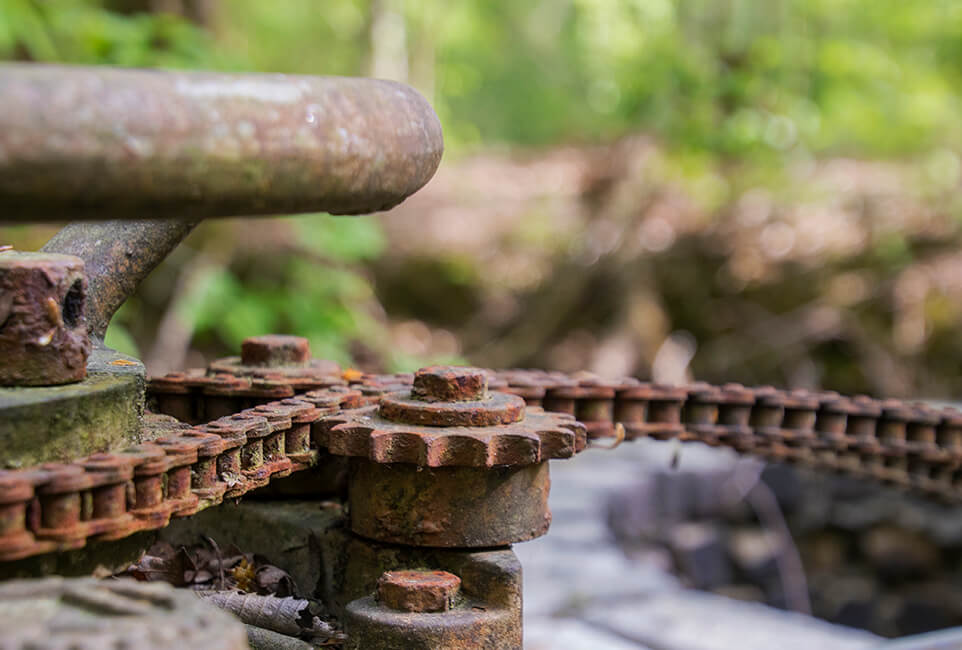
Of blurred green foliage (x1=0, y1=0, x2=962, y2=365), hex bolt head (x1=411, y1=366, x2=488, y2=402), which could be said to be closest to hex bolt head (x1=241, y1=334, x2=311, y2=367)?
hex bolt head (x1=411, y1=366, x2=488, y2=402)

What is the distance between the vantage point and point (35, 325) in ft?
5.31

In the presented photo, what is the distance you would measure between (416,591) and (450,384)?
406 mm

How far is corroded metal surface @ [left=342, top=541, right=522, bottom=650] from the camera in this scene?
1.82 m

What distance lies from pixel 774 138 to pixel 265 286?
5.29 meters

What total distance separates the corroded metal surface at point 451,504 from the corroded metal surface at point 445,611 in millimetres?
45

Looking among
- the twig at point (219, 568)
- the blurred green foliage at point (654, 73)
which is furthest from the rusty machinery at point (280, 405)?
the blurred green foliage at point (654, 73)

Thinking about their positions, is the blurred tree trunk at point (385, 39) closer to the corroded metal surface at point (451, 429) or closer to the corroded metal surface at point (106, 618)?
the corroded metal surface at point (451, 429)

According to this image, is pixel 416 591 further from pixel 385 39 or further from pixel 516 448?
pixel 385 39

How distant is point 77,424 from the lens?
62.3 inches

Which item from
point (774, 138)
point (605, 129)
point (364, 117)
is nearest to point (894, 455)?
point (364, 117)

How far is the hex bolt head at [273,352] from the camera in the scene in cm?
250

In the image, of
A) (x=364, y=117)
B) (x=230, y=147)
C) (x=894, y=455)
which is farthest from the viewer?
(x=894, y=455)

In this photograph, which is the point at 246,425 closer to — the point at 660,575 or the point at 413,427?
the point at 413,427

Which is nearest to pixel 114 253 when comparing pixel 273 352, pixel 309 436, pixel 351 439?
pixel 273 352
